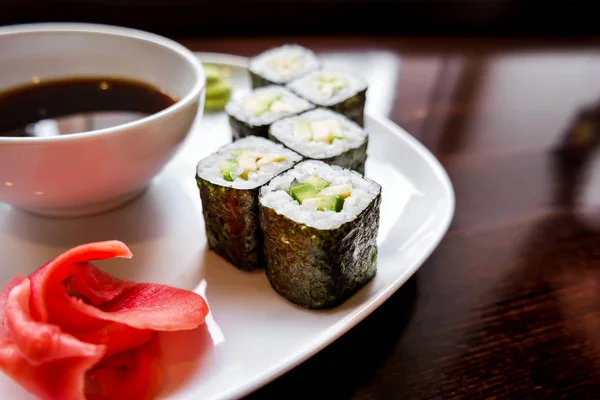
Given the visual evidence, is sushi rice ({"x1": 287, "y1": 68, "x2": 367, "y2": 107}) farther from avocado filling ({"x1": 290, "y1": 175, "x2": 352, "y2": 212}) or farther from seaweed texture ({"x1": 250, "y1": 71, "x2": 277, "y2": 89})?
avocado filling ({"x1": 290, "y1": 175, "x2": 352, "y2": 212})

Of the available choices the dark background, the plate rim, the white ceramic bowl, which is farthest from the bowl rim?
the dark background

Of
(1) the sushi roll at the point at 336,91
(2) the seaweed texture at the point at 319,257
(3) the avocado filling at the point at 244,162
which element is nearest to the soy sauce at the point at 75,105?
(3) the avocado filling at the point at 244,162

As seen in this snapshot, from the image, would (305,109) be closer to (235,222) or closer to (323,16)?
(235,222)

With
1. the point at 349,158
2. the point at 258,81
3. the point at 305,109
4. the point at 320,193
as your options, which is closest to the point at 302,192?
the point at 320,193

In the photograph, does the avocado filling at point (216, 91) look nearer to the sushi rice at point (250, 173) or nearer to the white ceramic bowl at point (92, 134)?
the white ceramic bowl at point (92, 134)

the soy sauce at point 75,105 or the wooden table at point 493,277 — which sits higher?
the soy sauce at point 75,105
